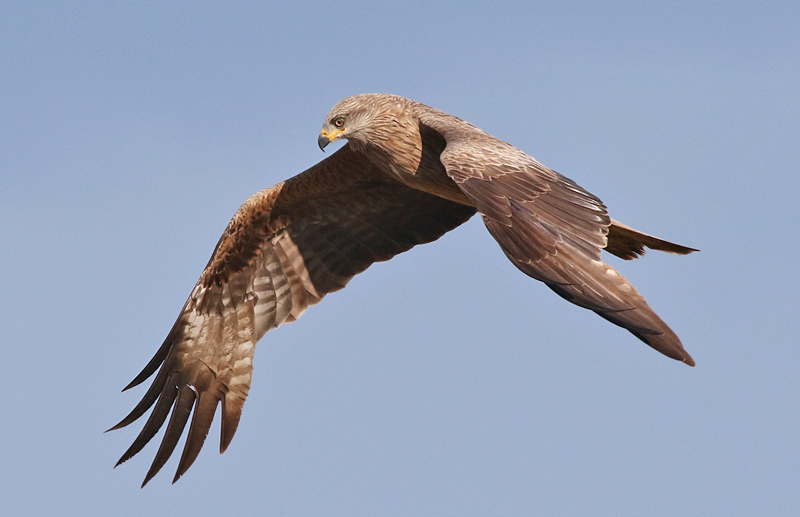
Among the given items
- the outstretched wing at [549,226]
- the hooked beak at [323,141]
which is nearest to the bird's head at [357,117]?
the hooked beak at [323,141]

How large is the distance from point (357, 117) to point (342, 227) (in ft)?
4.63

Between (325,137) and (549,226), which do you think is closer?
(549,226)

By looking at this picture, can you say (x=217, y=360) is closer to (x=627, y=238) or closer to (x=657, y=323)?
(x=627, y=238)

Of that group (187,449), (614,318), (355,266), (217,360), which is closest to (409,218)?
(355,266)

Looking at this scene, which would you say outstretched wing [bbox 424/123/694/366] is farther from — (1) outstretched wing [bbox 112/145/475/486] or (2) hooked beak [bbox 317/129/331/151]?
(1) outstretched wing [bbox 112/145/475/486]

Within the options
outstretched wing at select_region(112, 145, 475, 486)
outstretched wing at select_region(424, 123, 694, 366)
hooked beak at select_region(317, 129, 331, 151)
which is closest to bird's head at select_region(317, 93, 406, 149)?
hooked beak at select_region(317, 129, 331, 151)

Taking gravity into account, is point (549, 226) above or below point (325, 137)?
below

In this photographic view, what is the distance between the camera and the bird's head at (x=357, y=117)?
9016 millimetres

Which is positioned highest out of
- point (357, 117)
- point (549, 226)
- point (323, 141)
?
point (357, 117)

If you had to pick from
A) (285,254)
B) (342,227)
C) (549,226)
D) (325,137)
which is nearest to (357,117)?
(325,137)

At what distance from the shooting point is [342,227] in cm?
1018

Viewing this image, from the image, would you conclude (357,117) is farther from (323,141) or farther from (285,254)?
(285,254)

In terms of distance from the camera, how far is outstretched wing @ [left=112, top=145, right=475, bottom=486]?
31.9 feet

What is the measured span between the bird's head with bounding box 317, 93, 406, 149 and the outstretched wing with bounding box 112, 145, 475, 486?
1.58 ft
